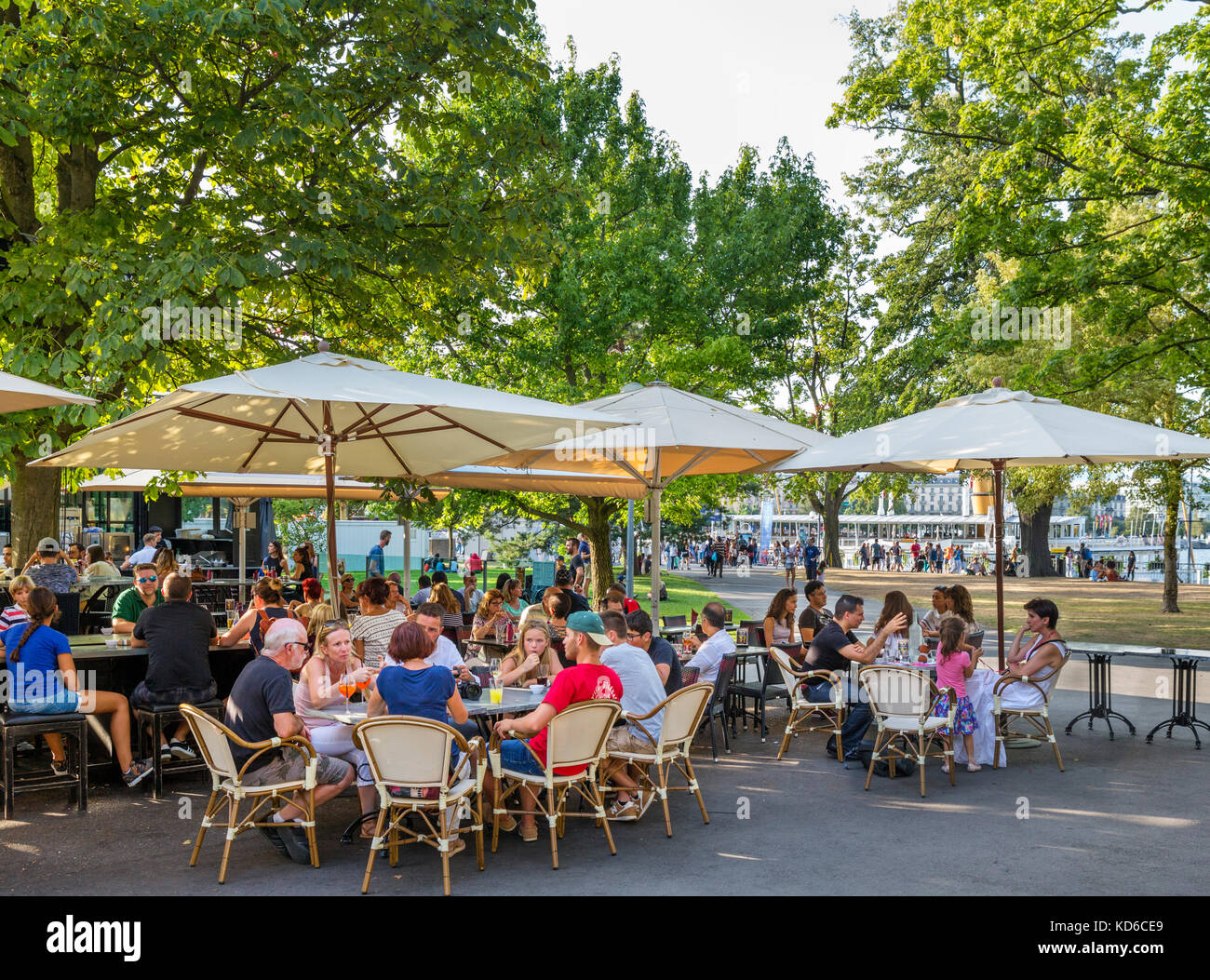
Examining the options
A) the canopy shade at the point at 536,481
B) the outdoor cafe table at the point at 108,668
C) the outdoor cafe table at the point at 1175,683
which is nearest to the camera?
the outdoor cafe table at the point at 108,668

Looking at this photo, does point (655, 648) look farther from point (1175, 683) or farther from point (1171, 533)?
point (1171, 533)

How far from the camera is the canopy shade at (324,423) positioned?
21.5 ft

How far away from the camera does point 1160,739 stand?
957 centimetres

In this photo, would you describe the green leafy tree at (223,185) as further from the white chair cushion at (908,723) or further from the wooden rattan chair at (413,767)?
the white chair cushion at (908,723)

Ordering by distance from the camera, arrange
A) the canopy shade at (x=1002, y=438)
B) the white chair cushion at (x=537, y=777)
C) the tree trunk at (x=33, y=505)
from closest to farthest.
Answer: the white chair cushion at (x=537, y=777) < the canopy shade at (x=1002, y=438) < the tree trunk at (x=33, y=505)

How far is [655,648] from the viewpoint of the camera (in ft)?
25.9

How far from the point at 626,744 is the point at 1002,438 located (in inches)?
173

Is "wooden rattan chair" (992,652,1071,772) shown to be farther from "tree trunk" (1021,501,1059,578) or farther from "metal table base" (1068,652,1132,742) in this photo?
"tree trunk" (1021,501,1059,578)

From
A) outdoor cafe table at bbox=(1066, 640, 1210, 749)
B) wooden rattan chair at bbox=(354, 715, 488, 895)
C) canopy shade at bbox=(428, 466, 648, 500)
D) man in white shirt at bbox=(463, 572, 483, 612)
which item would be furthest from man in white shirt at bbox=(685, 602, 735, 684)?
man in white shirt at bbox=(463, 572, 483, 612)

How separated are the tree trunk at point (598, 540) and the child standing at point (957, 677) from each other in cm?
1258

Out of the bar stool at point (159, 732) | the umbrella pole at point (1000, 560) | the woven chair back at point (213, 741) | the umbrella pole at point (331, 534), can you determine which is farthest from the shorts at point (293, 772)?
the umbrella pole at point (1000, 560)

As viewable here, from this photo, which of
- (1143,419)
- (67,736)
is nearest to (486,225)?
(67,736)
